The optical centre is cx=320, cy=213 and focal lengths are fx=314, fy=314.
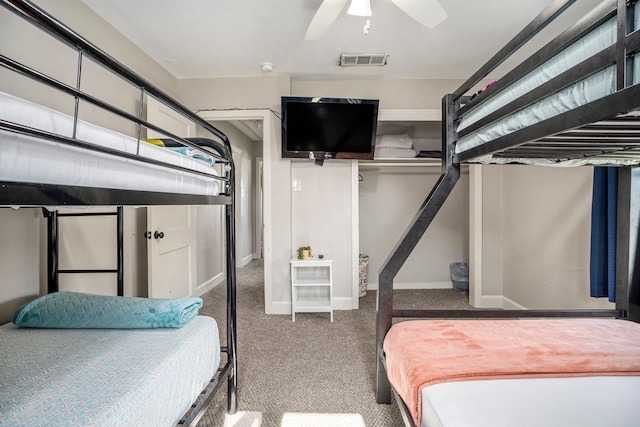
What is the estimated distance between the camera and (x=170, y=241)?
9.16 feet

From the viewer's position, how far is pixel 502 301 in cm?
333

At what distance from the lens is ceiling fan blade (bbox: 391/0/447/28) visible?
1635 millimetres

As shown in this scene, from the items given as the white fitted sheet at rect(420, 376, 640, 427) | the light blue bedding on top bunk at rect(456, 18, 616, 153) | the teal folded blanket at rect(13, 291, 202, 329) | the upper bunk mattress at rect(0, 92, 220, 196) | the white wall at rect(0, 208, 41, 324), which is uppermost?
the light blue bedding on top bunk at rect(456, 18, 616, 153)

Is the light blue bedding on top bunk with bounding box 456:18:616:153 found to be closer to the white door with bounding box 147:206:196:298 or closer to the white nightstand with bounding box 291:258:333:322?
the white nightstand with bounding box 291:258:333:322

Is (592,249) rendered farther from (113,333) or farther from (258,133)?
(258,133)

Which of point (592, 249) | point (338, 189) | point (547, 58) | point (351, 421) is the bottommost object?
point (351, 421)

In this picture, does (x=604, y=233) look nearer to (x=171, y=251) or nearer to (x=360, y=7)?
(x=360, y=7)

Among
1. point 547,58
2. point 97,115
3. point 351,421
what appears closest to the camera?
point 547,58

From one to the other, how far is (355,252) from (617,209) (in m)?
2.06

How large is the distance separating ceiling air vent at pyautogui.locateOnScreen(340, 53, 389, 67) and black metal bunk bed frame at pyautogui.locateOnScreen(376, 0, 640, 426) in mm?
1417

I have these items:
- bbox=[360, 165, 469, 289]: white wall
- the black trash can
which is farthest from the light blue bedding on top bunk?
the black trash can

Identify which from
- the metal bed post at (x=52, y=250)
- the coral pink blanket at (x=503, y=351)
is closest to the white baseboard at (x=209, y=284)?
the metal bed post at (x=52, y=250)

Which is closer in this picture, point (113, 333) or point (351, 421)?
point (113, 333)

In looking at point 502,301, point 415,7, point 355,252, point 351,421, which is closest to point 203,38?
point 415,7
